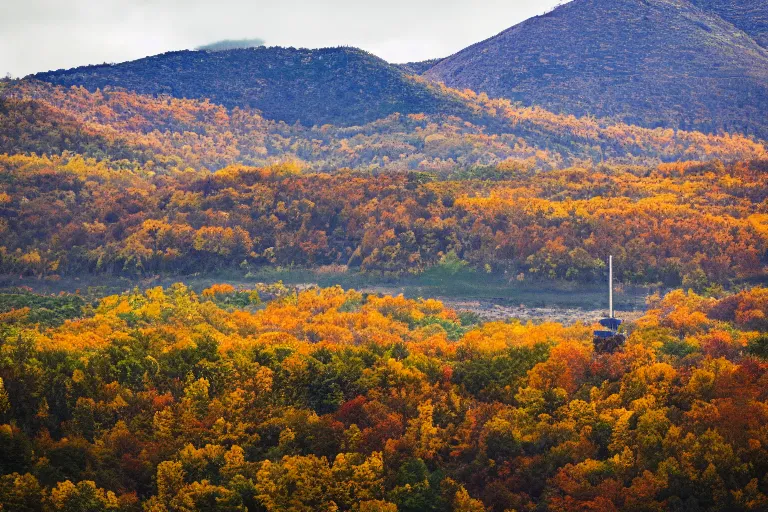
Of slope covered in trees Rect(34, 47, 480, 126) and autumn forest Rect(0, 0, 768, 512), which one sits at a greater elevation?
slope covered in trees Rect(34, 47, 480, 126)

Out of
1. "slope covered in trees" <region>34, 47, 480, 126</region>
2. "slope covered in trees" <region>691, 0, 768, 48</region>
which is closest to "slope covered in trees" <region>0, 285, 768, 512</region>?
"slope covered in trees" <region>34, 47, 480, 126</region>

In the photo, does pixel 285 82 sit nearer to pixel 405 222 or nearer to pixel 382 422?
pixel 405 222

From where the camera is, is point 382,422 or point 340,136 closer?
point 382,422

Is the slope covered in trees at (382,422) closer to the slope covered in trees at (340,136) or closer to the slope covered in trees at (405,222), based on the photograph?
the slope covered in trees at (405,222)

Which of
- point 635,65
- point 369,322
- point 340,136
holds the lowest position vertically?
point 369,322

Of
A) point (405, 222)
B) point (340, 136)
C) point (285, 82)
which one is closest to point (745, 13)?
point (285, 82)

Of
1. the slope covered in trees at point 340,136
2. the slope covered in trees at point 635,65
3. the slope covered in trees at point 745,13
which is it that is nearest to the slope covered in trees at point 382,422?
the slope covered in trees at point 340,136

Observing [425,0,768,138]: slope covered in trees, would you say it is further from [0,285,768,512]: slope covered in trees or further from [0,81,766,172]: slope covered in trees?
[0,285,768,512]: slope covered in trees
